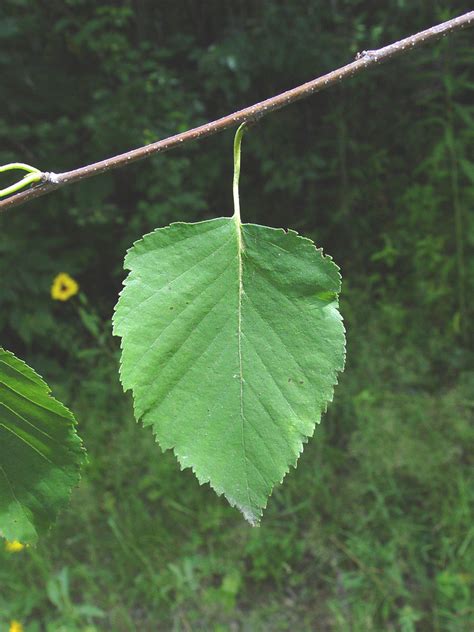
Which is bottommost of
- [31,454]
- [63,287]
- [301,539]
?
[301,539]

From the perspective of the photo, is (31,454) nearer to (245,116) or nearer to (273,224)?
(245,116)

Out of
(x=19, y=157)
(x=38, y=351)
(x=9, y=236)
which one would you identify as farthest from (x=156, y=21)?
(x=38, y=351)

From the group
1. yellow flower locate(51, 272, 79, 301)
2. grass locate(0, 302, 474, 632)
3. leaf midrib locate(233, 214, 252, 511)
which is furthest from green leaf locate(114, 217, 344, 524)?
yellow flower locate(51, 272, 79, 301)

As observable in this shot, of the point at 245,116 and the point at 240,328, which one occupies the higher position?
the point at 245,116

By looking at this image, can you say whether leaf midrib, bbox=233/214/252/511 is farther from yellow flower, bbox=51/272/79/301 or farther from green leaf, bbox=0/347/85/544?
yellow flower, bbox=51/272/79/301

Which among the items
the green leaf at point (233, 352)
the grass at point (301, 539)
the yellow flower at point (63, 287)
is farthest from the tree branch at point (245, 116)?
the yellow flower at point (63, 287)

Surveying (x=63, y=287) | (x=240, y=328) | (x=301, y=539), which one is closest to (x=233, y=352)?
(x=240, y=328)
